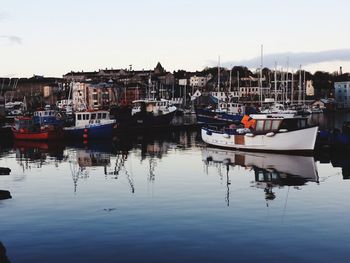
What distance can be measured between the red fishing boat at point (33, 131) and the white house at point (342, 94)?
138286 millimetres

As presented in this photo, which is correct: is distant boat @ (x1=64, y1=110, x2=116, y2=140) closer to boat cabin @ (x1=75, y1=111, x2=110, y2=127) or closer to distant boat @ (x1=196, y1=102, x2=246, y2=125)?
boat cabin @ (x1=75, y1=111, x2=110, y2=127)

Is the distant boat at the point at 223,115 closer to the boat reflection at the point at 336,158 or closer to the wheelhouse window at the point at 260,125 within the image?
the wheelhouse window at the point at 260,125

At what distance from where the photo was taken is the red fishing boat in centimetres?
5650

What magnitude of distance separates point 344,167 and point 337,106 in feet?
477

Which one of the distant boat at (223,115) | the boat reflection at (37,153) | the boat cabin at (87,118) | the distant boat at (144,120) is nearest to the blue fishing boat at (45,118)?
the boat cabin at (87,118)

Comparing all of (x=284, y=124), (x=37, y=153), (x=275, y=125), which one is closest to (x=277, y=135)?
(x=275, y=125)

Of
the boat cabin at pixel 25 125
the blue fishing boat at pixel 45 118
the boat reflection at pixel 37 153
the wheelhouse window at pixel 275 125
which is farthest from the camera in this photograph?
the blue fishing boat at pixel 45 118

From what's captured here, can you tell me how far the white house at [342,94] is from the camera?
180 meters

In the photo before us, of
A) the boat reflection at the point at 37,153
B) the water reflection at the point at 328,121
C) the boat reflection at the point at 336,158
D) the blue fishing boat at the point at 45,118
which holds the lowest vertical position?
the water reflection at the point at 328,121

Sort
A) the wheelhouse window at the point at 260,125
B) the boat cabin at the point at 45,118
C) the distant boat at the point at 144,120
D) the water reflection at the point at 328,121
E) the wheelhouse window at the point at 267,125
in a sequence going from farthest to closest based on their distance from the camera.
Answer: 1. the water reflection at the point at 328,121
2. the distant boat at the point at 144,120
3. the boat cabin at the point at 45,118
4. the wheelhouse window at the point at 260,125
5. the wheelhouse window at the point at 267,125

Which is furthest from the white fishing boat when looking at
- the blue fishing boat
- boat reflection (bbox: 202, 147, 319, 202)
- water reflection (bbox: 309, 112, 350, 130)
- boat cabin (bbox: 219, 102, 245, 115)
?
boat cabin (bbox: 219, 102, 245, 115)

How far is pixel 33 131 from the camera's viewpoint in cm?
5862

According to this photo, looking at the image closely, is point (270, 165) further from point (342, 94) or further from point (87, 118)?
point (342, 94)

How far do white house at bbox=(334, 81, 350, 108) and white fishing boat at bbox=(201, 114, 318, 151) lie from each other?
14379cm
